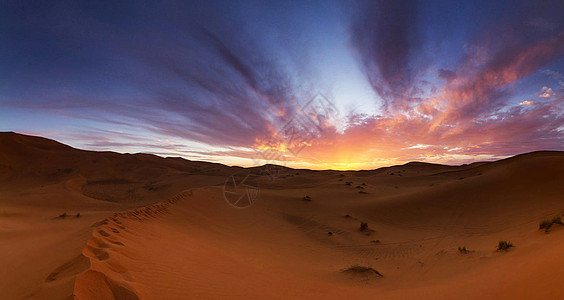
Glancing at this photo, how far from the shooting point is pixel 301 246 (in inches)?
357

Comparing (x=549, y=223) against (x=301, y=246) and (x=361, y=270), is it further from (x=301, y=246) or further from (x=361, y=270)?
(x=301, y=246)

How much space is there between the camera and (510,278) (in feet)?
11.9

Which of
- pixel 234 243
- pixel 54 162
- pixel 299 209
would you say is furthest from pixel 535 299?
pixel 54 162

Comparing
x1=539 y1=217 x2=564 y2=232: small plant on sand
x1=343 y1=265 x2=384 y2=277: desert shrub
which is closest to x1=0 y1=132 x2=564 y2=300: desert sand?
x1=343 y1=265 x2=384 y2=277: desert shrub

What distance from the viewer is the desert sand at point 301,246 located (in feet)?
12.0

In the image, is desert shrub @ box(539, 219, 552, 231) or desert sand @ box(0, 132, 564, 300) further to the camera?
desert shrub @ box(539, 219, 552, 231)

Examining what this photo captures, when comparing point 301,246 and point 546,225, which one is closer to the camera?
point 546,225

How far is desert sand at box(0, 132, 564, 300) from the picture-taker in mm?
3664

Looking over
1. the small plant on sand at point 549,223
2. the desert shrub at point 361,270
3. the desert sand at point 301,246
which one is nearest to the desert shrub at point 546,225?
the small plant on sand at point 549,223

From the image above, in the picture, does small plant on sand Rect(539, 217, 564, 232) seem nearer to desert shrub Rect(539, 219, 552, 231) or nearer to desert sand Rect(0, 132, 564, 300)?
desert shrub Rect(539, 219, 552, 231)

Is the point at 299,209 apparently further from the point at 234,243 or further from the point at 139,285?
the point at 139,285

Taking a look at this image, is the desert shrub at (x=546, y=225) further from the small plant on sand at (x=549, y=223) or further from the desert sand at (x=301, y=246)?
the desert sand at (x=301, y=246)

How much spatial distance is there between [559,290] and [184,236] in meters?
8.16

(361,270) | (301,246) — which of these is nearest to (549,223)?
(361,270)
